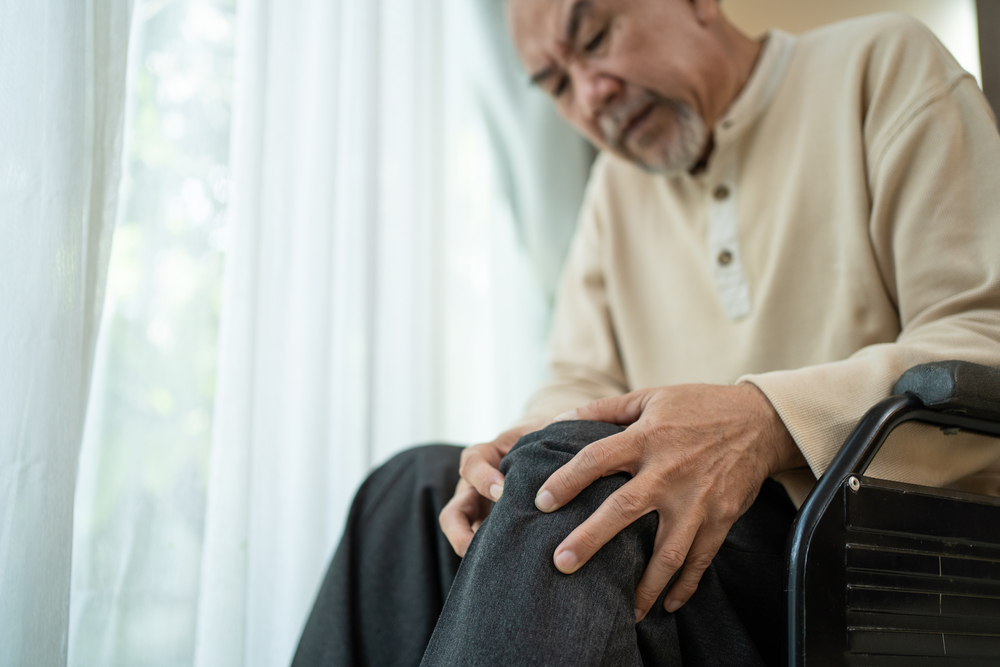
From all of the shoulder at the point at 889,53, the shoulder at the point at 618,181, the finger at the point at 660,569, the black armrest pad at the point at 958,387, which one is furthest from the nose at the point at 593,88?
the finger at the point at 660,569

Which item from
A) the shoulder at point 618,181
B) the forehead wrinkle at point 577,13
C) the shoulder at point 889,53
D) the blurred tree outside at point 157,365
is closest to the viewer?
the blurred tree outside at point 157,365

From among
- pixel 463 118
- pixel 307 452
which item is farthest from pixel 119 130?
pixel 463 118

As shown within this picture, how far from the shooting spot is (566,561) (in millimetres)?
457

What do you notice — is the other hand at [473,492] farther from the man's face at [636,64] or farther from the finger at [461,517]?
the man's face at [636,64]

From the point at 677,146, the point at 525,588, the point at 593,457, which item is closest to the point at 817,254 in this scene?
the point at 677,146

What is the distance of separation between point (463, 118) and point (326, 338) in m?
0.70

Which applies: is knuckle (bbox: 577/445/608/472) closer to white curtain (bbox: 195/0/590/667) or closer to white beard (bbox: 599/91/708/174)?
white curtain (bbox: 195/0/590/667)

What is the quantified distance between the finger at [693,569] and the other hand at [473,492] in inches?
6.6

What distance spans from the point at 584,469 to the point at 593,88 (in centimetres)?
75

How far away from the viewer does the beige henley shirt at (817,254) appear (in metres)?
0.65

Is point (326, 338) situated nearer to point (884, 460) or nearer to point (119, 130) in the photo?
point (119, 130)

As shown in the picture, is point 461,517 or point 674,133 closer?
point 461,517

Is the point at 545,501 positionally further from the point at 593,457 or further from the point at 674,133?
the point at 674,133

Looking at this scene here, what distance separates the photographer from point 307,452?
0.99 meters
